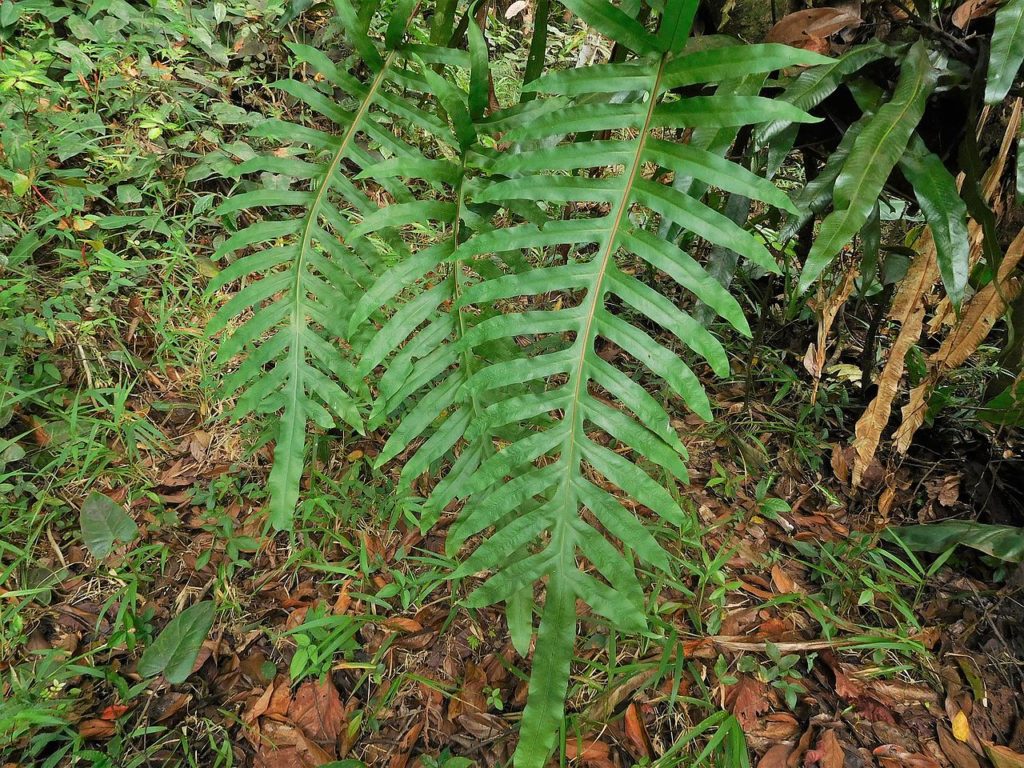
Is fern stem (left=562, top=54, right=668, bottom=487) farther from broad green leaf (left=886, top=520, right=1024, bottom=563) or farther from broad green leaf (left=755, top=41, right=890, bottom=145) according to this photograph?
broad green leaf (left=886, top=520, right=1024, bottom=563)

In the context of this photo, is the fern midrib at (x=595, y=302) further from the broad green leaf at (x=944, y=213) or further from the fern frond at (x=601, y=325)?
the broad green leaf at (x=944, y=213)

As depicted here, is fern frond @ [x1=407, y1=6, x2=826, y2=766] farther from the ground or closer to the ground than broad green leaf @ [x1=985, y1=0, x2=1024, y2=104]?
closer to the ground

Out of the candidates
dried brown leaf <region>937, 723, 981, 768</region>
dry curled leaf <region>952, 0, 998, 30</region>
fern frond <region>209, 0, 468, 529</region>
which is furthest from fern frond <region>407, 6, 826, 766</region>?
dried brown leaf <region>937, 723, 981, 768</region>

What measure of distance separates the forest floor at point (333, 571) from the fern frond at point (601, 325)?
48 centimetres

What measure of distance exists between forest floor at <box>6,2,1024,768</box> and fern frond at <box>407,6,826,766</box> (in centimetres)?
48

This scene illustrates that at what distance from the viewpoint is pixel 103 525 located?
149 cm

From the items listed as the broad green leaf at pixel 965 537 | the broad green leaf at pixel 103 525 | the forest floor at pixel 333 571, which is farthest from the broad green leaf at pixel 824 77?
the broad green leaf at pixel 103 525

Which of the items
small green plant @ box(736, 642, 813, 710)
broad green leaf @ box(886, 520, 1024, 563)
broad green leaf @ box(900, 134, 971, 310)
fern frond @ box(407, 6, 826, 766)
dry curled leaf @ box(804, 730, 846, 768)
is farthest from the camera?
broad green leaf @ box(886, 520, 1024, 563)

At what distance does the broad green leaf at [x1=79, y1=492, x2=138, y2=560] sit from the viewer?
1472 mm

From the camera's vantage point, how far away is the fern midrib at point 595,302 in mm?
1001

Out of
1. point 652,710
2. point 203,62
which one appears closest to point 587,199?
point 652,710

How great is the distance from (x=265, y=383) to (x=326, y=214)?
1.13ft

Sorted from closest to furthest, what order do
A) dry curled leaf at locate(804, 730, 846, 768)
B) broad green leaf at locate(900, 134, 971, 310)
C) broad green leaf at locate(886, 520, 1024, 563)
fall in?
broad green leaf at locate(900, 134, 971, 310) → dry curled leaf at locate(804, 730, 846, 768) → broad green leaf at locate(886, 520, 1024, 563)

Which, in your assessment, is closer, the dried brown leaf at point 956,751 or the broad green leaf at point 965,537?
the dried brown leaf at point 956,751
